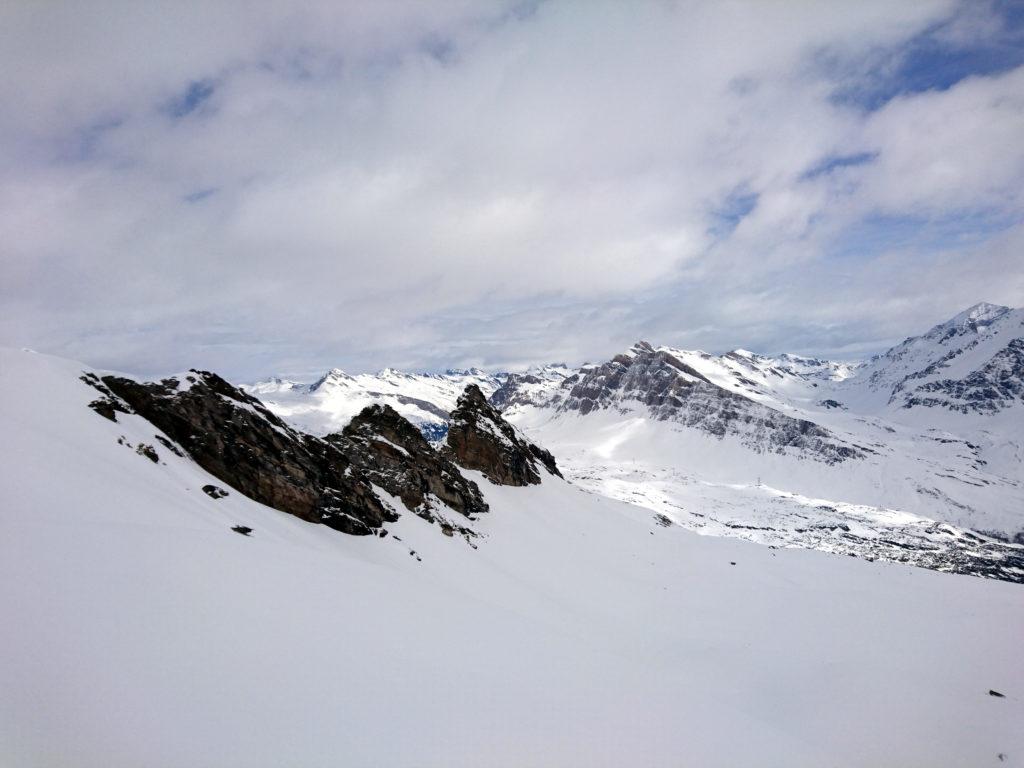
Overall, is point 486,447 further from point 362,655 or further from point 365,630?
point 362,655

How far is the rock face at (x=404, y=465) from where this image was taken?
127 feet

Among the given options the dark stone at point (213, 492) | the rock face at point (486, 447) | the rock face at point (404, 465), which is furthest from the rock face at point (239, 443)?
the rock face at point (486, 447)

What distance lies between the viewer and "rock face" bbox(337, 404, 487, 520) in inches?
1519

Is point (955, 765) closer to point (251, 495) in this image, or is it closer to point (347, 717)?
point (347, 717)

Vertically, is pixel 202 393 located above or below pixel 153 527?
above

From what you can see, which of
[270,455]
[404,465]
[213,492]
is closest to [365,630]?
[213,492]

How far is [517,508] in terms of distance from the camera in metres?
52.8

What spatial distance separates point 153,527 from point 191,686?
705 centimetres

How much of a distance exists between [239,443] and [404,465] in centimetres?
1620

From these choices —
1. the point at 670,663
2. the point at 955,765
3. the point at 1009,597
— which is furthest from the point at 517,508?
the point at 1009,597

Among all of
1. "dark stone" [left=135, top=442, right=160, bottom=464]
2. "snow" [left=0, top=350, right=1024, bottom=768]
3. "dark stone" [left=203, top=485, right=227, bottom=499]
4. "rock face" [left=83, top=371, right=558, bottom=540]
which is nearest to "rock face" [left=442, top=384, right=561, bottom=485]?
"rock face" [left=83, top=371, right=558, bottom=540]

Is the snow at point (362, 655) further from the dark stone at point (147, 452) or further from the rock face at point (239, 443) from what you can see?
the rock face at point (239, 443)

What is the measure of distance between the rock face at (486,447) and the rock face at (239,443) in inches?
1238

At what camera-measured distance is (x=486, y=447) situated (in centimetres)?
6319
